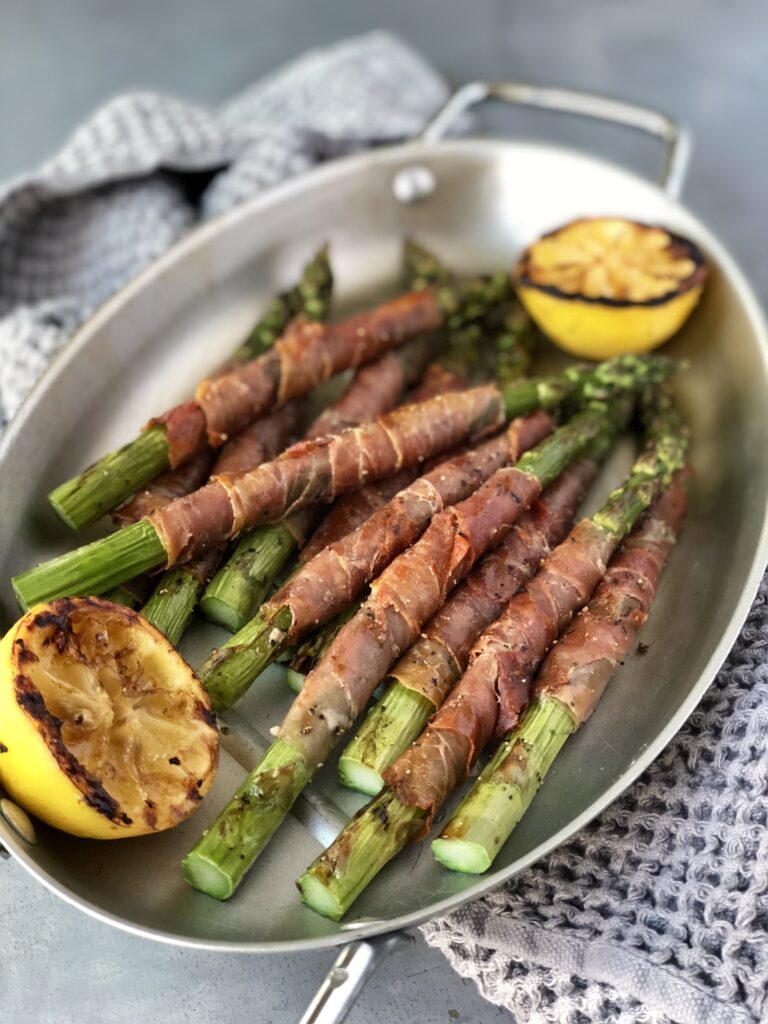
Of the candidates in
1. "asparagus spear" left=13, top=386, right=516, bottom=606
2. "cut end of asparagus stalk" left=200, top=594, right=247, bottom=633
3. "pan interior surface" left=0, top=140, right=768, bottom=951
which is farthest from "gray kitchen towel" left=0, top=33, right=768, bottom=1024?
"asparagus spear" left=13, top=386, right=516, bottom=606

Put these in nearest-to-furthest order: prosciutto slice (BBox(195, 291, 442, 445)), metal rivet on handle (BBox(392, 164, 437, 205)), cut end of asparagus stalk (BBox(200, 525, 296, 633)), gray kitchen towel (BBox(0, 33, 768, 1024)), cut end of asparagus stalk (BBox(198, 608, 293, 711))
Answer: gray kitchen towel (BBox(0, 33, 768, 1024)) → cut end of asparagus stalk (BBox(198, 608, 293, 711)) → cut end of asparagus stalk (BBox(200, 525, 296, 633)) → prosciutto slice (BBox(195, 291, 442, 445)) → metal rivet on handle (BBox(392, 164, 437, 205))

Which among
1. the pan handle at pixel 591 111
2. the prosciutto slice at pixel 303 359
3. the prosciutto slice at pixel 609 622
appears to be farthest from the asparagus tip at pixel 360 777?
the pan handle at pixel 591 111

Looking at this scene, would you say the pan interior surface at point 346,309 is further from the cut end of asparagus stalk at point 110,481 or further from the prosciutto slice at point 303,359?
the prosciutto slice at point 303,359

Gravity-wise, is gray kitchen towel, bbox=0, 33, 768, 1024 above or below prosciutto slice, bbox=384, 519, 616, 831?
below

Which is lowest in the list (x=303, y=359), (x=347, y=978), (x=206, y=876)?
(x=347, y=978)

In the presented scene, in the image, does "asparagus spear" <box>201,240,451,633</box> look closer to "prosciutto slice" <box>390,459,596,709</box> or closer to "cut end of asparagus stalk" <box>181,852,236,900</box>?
"prosciutto slice" <box>390,459,596,709</box>

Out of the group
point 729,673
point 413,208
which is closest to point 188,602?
point 729,673

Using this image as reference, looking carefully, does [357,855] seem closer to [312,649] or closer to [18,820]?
[312,649]

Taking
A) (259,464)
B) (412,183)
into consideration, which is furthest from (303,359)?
(412,183)
